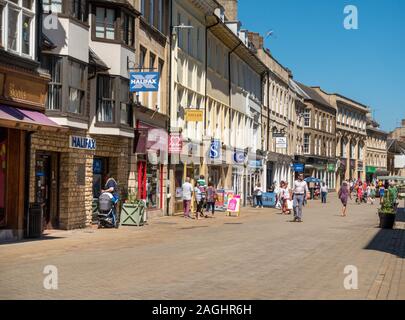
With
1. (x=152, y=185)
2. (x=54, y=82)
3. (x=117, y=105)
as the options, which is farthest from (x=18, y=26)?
(x=152, y=185)

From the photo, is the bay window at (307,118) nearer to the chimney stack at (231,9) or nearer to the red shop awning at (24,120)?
the chimney stack at (231,9)

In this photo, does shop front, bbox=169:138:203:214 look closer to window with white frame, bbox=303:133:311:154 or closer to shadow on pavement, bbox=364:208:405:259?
shadow on pavement, bbox=364:208:405:259

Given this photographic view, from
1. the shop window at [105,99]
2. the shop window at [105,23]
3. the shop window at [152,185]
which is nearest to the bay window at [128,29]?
the shop window at [105,23]

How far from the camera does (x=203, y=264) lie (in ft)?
46.2

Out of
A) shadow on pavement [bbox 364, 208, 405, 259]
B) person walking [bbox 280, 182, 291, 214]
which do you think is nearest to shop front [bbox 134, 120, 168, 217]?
person walking [bbox 280, 182, 291, 214]

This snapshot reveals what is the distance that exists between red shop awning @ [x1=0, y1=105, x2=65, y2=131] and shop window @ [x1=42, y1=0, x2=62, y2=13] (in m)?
3.63

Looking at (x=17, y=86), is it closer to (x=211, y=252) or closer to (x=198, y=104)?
(x=211, y=252)

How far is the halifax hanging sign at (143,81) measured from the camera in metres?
25.4

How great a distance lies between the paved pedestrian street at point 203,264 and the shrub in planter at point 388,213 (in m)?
3.30

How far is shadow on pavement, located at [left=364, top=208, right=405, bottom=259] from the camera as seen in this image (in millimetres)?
18150

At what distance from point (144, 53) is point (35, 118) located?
11563 mm

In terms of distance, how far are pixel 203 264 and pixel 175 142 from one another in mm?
18818

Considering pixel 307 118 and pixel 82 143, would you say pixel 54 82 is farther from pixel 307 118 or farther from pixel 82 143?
pixel 307 118
